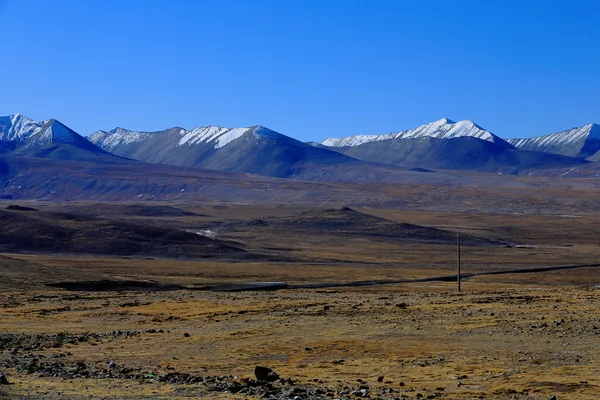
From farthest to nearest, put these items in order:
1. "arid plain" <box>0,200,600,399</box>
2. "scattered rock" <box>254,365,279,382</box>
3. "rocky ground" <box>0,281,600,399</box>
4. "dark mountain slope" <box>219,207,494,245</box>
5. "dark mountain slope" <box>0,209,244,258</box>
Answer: "dark mountain slope" <box>219,207,494,245</box>, "dark mountain slope" <box>0,209,244,258</box>, "scattered rock" <box>254,365,279,382</box>, "arid plain" <box>0,200,600,399</box>, "rocky ground" <box>0,281,600,399</box>

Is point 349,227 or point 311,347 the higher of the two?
point 349,227

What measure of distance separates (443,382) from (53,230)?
7127 centimetres

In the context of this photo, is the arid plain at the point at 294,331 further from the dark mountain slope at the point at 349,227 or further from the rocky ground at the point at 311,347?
the dark mountain slope at the point at 349,227

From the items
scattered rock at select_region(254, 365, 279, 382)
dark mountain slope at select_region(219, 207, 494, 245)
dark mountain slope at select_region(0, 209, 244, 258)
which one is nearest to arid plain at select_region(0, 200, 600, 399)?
scattered rock at select_region(254, 365, 279, 382)

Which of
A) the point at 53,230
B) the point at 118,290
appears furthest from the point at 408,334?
the point at 53,230

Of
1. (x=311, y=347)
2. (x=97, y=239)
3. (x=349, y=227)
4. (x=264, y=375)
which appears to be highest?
(x=349, y=227)

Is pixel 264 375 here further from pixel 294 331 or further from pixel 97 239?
pixel 97 239

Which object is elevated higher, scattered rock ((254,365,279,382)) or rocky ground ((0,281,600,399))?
scattered rock ((254,365,279,382))

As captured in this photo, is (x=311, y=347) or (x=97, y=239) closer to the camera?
(x=311, y=347)

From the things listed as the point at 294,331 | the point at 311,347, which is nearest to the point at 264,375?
the point at 311,347

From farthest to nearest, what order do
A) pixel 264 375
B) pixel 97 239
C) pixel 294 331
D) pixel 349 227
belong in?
1. pixel 349 227
2. pixel 97 239
3. pixel 294 331
4. pixel 264 375

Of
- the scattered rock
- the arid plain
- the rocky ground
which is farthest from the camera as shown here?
the scattered rock

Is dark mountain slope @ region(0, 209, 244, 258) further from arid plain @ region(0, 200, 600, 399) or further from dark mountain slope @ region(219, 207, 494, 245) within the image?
dark mountain slope @ region(219, 207, 494, 245)

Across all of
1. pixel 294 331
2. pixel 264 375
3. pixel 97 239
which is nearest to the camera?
pixel 264 375
